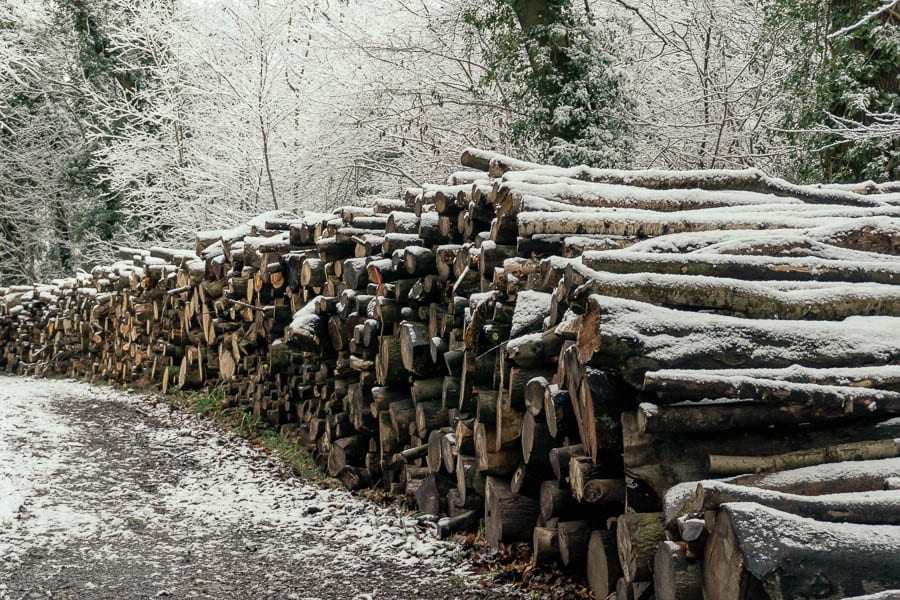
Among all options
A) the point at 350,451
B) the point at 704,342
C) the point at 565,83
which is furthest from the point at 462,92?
the point at 704,342

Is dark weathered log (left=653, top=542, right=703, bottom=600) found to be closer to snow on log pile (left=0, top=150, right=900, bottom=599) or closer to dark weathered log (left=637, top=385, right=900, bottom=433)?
snow on log pile (left=0, top=150, right=900, bottom=599)

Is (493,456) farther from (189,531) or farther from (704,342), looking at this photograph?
(189,531)

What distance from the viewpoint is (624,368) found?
2904 millimetres

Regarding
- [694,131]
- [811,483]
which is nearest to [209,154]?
[694,131]

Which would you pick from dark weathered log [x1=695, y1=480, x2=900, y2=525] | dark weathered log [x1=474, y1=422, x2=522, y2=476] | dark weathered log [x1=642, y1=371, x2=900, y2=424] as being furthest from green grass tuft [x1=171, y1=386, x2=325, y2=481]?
dark weathered log [x1=695, y1=480, x2=900, y2=525]

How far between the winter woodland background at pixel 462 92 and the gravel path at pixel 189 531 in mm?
6333

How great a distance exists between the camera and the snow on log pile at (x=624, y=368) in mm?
2607

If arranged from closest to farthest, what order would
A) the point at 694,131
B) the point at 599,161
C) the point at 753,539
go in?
the point at 753,539 < the point at 599,161 < the point at 694,131

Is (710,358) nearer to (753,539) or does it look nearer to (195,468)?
(753,539)

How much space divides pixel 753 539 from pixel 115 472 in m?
5.96

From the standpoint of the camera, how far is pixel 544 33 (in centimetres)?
1232

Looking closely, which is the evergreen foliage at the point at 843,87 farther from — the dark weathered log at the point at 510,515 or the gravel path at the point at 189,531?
the gravel path at the point at 189,531

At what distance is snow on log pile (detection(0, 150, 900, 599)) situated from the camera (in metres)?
2.61

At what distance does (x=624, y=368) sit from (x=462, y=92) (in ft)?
41.6
